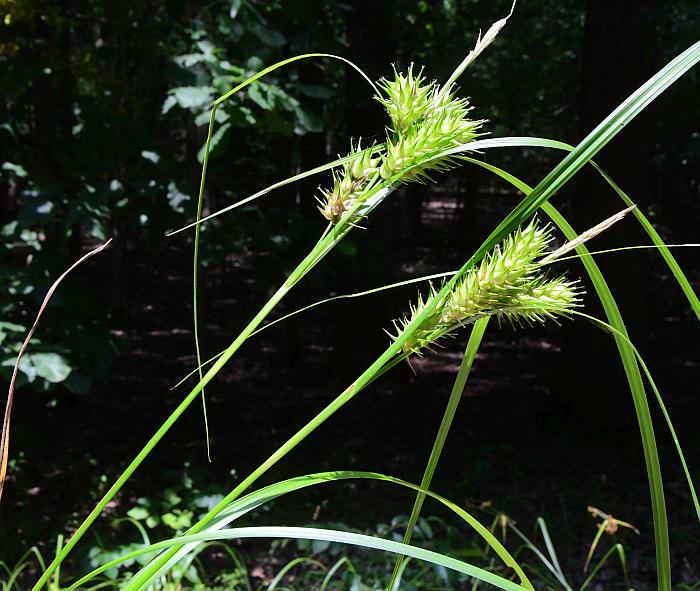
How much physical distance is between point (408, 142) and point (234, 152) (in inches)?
→ 192

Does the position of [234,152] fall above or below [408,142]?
above

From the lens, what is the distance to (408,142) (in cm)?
53

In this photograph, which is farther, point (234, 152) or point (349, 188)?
point (234, 152)

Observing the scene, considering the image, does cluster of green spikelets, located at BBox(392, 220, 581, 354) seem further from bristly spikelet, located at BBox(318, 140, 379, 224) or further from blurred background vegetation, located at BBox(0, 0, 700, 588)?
blurred background vegetation, located at BBox(0, 0, 700, 588)

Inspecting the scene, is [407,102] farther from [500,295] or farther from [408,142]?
[500,295]

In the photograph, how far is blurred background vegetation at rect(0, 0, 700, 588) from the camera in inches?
132

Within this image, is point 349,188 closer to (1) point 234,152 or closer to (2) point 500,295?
(2) point 500,295

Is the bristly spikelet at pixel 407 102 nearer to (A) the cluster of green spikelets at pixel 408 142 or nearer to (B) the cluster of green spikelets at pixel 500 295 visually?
(A) the cluster of green spikelets at pixel 408 142

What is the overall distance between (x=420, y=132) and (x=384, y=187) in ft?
0.15

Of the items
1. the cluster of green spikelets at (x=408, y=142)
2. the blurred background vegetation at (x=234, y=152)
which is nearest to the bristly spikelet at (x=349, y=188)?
the cluster of green spikelets at (x=408, y=142)

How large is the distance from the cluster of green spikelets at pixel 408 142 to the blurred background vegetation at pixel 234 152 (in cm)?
200

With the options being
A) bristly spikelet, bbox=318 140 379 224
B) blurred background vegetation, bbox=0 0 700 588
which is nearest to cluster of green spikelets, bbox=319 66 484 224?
bristly spikelet, bbox=318 140 379 224

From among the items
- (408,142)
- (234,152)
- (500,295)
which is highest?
(234,152)

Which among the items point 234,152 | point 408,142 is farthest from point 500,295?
point 234,152
